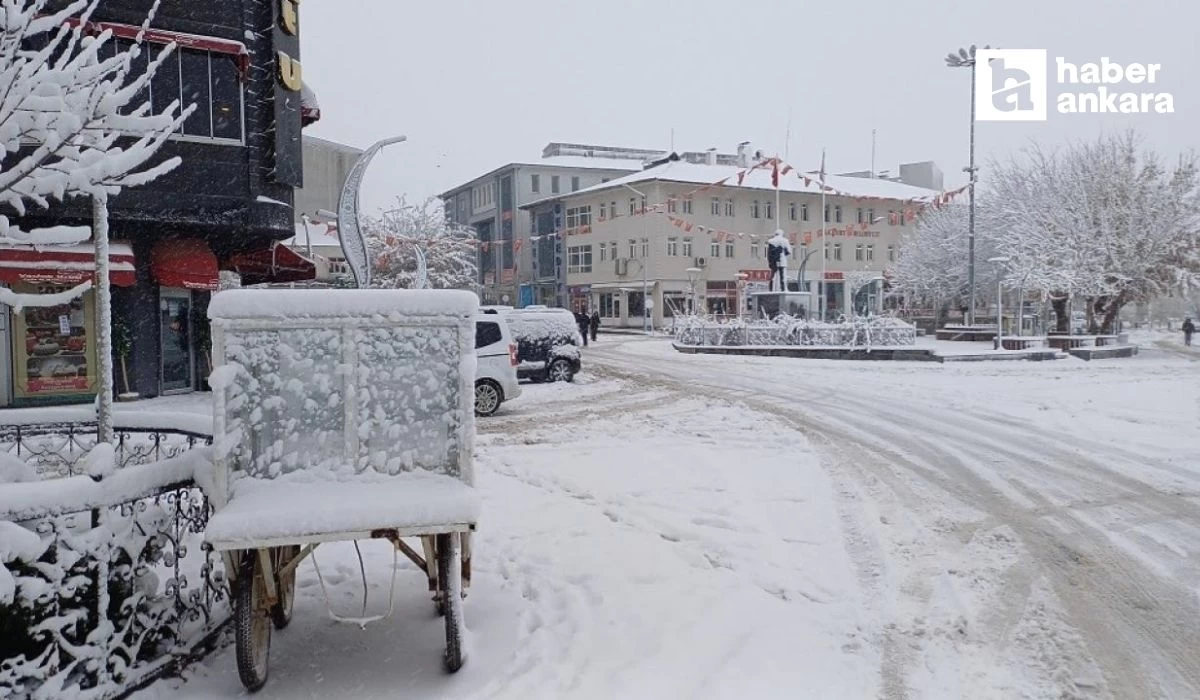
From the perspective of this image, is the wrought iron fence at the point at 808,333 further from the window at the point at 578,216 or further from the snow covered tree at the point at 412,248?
the window at the point at 578,216

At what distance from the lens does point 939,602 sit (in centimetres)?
545

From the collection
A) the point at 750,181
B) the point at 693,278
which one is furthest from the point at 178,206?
the point at 750,181

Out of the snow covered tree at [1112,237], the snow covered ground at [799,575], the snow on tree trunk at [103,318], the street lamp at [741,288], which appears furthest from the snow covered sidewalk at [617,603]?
the street lamp at [741,288]

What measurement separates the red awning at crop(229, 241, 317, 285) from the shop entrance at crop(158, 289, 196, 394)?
197 centimetres

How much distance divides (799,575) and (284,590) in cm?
347

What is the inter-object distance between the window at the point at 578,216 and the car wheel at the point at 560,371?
134 ft

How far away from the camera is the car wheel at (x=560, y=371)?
19.3 metres

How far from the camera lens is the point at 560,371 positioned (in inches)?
764

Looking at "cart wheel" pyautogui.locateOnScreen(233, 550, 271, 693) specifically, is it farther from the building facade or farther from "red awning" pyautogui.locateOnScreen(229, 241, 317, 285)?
"red awning" pyautogui.locateOnScreen(229, 241, 317, 285)

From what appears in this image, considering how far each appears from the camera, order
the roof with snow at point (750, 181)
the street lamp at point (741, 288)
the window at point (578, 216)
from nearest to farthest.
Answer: the roof with snow at point (750, 181)
the street lamp at point (741, 288)
the window at point (578, 216)

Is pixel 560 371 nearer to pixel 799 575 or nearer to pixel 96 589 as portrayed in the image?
pixel 799 575

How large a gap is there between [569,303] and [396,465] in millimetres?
59222

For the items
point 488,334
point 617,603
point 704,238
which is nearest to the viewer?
point 617,603

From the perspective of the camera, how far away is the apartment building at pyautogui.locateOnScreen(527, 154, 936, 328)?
55250 millimetres
